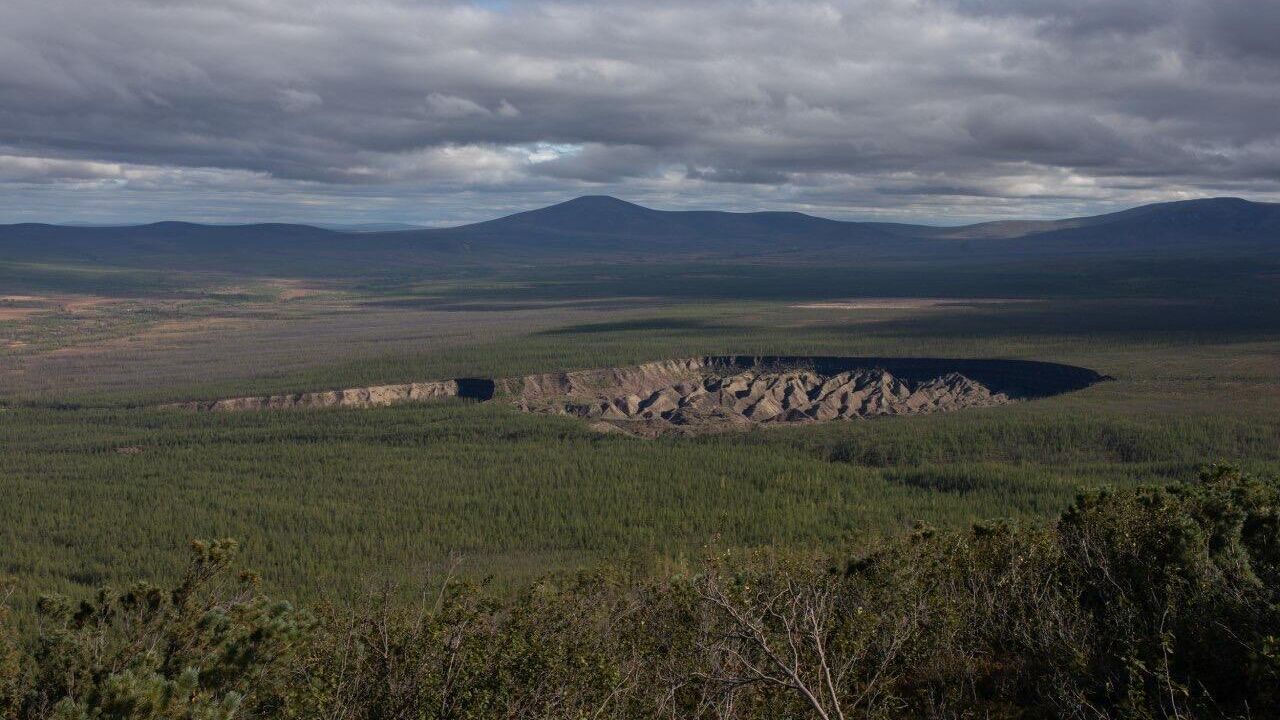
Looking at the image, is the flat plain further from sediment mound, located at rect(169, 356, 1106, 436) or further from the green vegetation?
sediment mound, located at rect(169, 356, 1106, 436)

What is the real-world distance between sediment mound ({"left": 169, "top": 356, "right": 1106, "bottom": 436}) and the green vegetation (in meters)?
78.3

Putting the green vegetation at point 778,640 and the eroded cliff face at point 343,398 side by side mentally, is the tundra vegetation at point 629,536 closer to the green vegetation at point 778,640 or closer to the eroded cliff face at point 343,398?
the green vegetation at point 778,640

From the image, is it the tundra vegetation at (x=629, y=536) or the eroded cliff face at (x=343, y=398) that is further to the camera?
the eroded cliff face at (x=343, y=398)

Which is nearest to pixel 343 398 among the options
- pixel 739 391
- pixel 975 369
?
pixel 739 391

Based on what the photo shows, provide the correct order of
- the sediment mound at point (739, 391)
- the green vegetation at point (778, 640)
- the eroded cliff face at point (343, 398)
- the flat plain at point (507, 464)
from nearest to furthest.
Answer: the green vegetation at point (778, 640)
the flat plain at point (507, 464)
the eroded cliff face at point (343, 398)
the sediment mound at point (739, 391)

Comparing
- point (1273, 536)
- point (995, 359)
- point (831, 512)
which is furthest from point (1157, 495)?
point (995, 359)

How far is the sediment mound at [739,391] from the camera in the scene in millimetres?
117000

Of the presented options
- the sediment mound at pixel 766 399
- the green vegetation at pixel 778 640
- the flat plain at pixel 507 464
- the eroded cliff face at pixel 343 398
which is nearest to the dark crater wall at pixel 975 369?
the sediment mound at pixel 766 399

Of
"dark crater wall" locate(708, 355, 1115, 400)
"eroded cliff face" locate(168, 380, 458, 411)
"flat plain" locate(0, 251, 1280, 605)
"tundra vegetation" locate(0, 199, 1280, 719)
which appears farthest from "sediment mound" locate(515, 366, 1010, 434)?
"eroded cliff face" locate(168, 380, 458, 411)

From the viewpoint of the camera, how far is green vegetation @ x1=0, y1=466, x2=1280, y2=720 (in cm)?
1647

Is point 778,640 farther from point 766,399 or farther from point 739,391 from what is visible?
point 739,391

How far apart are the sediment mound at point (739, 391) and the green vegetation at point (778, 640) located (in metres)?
78.3

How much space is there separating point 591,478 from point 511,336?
311 ft

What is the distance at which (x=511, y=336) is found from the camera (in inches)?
6772
